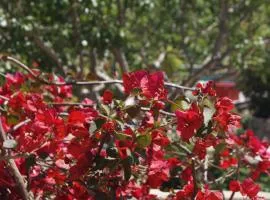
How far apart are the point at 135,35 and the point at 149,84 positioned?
6.32 metres

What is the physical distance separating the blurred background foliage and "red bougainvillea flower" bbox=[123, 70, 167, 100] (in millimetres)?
2860

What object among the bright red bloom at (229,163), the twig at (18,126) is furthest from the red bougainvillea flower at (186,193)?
the bright red bloom at (229,163)

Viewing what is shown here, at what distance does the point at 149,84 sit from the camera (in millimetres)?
1678

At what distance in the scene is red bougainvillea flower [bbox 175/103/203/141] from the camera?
1555 millimetres

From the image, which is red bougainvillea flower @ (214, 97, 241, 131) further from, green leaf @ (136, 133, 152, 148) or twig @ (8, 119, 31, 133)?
twig @ (8, 119, 31, 133)

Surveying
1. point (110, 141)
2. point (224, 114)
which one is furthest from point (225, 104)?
point (110, 141)

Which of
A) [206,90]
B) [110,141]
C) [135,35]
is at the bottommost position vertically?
[110,141]

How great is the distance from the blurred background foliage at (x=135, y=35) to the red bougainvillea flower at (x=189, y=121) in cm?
302

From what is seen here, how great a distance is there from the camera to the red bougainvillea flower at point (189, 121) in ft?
5.10

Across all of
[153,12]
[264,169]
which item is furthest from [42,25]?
[264,169]

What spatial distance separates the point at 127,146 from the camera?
5.40 feet

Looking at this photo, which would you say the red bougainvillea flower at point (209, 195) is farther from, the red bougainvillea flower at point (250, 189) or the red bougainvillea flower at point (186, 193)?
the red bougainvillea flower at point (250, 189)

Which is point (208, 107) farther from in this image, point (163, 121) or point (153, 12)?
point (153, 12)

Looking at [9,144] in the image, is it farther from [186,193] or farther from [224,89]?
[224,89]
